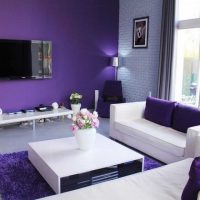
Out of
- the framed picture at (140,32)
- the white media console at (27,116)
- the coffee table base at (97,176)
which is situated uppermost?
the framed picture at (140,32)

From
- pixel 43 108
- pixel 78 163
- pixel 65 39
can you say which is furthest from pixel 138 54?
pixel 78 163

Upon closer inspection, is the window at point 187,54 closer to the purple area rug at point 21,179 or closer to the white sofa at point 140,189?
the purple area rug at point 21,179

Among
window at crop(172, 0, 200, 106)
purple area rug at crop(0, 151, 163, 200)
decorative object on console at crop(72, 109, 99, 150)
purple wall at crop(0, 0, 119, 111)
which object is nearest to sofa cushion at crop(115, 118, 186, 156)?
purple area rug at crop(0, 151, 163, 200)

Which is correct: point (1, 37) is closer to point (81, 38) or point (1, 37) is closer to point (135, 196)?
point (81, 38)

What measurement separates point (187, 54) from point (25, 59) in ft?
9.89

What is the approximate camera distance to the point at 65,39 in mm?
5363

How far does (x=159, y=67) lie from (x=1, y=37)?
296 cm

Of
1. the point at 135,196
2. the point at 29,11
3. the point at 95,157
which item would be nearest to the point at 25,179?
the point at 95,157

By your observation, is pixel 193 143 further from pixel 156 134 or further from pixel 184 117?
pixel 184 117

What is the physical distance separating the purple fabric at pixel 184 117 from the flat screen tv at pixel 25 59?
267cm

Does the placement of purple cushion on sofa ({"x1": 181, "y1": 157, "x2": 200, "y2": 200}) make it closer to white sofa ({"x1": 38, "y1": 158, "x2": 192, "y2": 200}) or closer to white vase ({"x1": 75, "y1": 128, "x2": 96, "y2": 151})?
white sofa ({"x1": 38, "y1": 158, "x2": 192, "y2": 200})

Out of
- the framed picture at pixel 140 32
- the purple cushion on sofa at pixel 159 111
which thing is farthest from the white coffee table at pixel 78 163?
the framed picture at pixel 140 32

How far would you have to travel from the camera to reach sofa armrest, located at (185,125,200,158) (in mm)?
2709

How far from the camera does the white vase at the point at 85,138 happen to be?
9.36 feet
